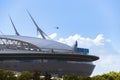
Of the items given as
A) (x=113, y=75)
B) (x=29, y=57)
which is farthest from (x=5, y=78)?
(x=29, y=57)

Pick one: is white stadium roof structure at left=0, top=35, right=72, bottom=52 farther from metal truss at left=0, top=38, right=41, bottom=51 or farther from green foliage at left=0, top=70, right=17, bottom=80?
green foliage at left=0, top=70, right=17, bottom=80

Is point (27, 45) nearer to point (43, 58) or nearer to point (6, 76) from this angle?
point (43, 58)

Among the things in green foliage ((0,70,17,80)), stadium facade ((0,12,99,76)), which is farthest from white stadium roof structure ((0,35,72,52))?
green foliage ((0,70,17,80))

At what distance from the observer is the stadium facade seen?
181375mm

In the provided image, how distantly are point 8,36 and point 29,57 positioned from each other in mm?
24288

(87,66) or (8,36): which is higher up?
(8,36)

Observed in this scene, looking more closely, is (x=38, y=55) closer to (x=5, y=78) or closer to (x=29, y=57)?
(x=29, y=57)

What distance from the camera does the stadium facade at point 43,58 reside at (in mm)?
181375

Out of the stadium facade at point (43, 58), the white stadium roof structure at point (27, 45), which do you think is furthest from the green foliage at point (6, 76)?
the white stadium roof structure at point (27, 45)

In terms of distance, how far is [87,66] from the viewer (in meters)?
191

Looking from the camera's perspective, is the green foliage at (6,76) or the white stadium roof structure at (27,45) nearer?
the green foliage at (6,76)

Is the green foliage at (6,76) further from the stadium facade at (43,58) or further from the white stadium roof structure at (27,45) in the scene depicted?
the white stadium roof structure at (27,45)

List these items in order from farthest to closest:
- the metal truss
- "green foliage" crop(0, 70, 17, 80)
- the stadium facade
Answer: the metal truss, the stadium facade, "green foliage" crop(0, 70, 17, 80)

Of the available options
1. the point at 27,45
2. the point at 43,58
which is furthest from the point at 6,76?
the point at 27,45
